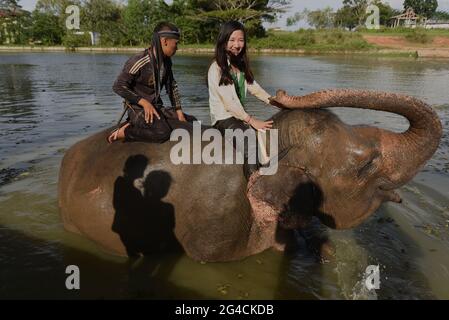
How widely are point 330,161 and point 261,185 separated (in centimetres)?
57

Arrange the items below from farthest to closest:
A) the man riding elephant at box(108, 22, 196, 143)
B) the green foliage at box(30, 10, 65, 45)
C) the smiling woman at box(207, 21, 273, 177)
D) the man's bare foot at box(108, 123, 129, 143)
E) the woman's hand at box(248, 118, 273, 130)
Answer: the green foliage at box(30, 10, 65, 45) < the man's bare foot at box(108, 123, 129, 143) < the man riding elephant at box(108, 22, 196, 143) < the smiling woman at box(207, 21, 273, 177) < the woman's hand at box(248, 118, 273, 130)

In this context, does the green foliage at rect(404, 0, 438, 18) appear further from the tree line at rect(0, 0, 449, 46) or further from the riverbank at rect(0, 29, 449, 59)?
the riverbank at rect(0, 29, 449, 59)

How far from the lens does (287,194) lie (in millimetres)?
3209

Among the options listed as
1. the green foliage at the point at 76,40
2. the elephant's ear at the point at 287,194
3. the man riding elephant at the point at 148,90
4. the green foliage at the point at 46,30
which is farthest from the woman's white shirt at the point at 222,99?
the green foliage at the point at 46,30

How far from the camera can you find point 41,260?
404 cm

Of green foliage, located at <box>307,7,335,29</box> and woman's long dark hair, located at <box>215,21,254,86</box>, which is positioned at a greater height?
green foliage, located at <box>307,7,335,29</box>

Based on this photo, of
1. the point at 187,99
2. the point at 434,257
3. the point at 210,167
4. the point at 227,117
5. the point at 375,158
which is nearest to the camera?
the point at 375,158

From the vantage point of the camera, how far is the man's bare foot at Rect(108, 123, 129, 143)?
3.80 m

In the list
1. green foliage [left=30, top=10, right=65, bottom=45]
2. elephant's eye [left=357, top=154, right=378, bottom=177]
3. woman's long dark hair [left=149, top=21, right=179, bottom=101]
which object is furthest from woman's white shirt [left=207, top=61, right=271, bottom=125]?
green foliage [left=30, top=10, right=65, bottom=45]

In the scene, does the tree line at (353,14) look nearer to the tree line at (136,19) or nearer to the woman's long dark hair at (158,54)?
the tree line at (136,19)

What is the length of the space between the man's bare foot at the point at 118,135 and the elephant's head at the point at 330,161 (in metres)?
1.31
